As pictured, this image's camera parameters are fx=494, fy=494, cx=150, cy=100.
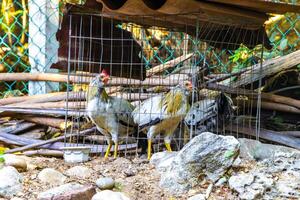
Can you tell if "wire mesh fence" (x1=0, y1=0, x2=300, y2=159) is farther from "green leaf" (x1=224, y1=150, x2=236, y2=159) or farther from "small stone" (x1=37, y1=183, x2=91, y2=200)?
"small stone" (x1=37, y1=183, x2=91, y2=200)

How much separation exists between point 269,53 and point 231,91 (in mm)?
1177

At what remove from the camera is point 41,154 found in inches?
151

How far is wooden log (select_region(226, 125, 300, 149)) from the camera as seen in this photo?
3889 millimetres

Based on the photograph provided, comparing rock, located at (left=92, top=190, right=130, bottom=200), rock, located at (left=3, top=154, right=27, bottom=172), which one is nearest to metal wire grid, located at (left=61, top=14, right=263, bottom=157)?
rock, located at (left=3, top=154, right=27, bottom=172)

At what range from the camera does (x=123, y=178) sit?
3.01 meters

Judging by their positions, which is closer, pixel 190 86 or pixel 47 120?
pixel 190 86

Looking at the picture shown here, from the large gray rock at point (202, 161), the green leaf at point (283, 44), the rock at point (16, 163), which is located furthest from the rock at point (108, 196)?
the green leaf at point (283, 44)

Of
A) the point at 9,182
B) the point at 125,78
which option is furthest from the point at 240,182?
the point at 125,78

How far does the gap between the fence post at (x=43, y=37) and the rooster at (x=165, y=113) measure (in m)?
1.19

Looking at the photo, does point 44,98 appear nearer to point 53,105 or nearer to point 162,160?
point 53,105

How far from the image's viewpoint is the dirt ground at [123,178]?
2652 mm

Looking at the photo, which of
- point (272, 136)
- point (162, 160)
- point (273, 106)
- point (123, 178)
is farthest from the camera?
point (273, 106)

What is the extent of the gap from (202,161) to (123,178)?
0.58 meters

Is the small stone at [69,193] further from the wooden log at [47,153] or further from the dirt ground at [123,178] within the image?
the wooden log at [47,153]
